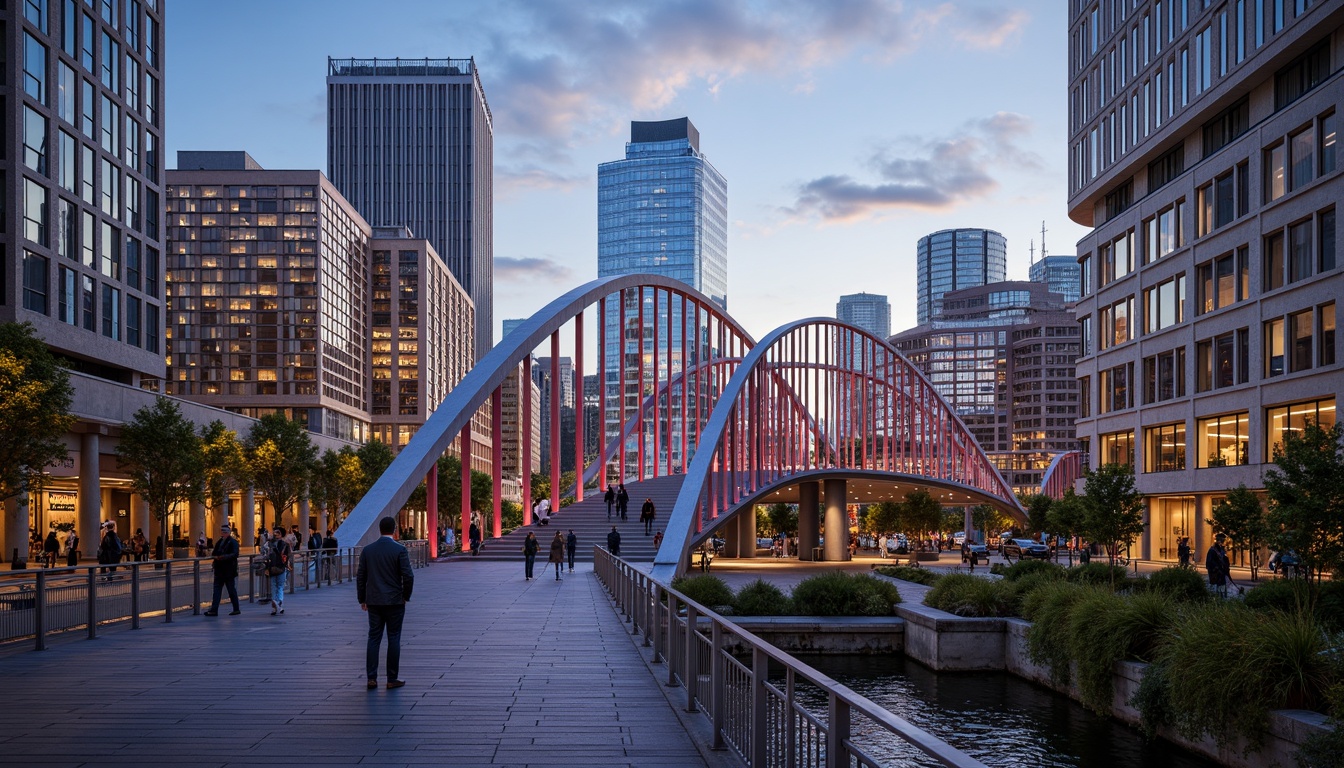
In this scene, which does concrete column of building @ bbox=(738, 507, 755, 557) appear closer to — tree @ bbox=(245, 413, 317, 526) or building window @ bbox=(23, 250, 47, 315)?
tree @ bbox=(245, 413, 317, 526)

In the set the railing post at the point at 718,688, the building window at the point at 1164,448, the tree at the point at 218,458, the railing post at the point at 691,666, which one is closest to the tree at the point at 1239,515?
the building window at the point at 1164,448

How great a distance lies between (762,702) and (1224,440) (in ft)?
140

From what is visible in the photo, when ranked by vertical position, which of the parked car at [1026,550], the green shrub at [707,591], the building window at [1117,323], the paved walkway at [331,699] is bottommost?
the parked car at [1026,550]

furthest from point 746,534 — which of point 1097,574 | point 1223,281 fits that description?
point 1097,574

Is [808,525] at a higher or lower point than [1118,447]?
lower

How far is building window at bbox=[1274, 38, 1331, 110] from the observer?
38.2m

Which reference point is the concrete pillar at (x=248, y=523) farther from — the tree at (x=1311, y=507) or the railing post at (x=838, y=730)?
the railing post at (x=838, y=730)

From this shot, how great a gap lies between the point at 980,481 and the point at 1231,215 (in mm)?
43314

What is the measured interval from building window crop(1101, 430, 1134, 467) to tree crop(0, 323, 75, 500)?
42.6 meters

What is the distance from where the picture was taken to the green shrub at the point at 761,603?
23.3 m

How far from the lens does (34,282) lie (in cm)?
4400

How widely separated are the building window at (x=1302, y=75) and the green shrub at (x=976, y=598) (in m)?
24.6

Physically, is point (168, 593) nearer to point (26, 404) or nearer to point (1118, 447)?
point (26, 404)

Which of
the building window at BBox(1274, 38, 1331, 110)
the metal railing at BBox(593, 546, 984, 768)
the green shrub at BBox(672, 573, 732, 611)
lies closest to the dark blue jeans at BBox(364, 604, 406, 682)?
the metal railing at BBox(593, 546, 984, 768)
